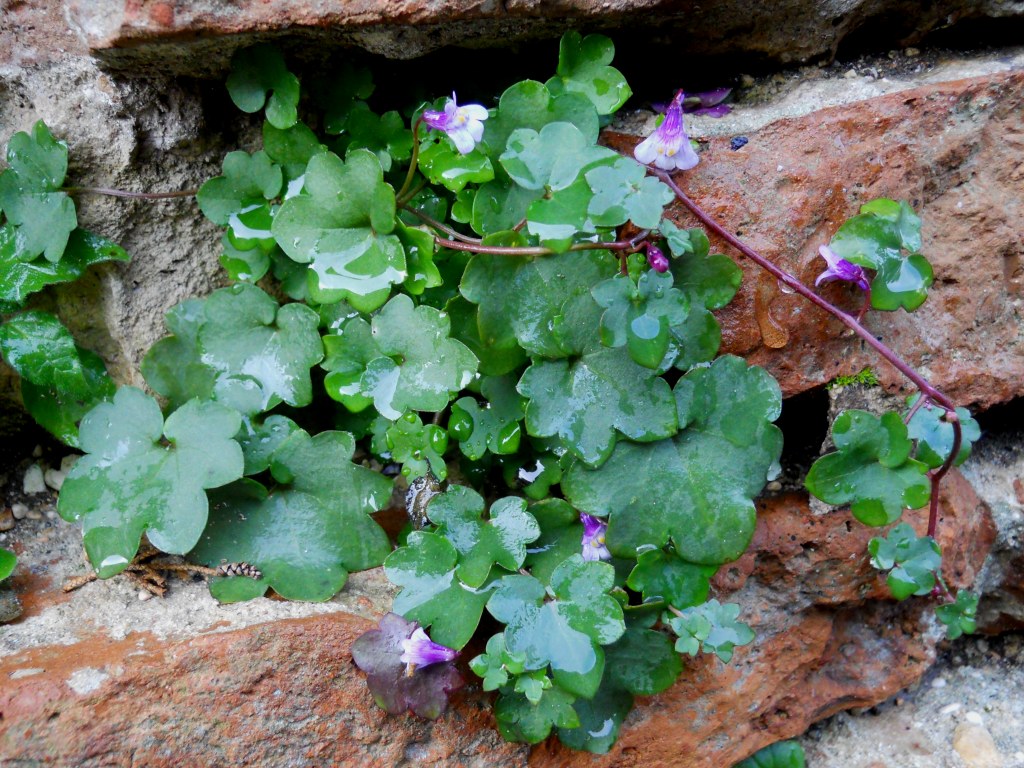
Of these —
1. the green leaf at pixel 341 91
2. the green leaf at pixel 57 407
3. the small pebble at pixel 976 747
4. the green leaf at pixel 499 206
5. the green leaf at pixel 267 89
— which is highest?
the green leaf at pixel 267 89

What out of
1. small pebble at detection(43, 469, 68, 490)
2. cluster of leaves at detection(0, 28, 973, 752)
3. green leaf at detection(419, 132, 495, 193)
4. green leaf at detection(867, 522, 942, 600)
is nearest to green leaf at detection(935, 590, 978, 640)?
cluster of leaves at detection(0, 28, 973, 752)

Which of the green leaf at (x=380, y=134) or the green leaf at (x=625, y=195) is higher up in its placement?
the green leaf at (x=380, y=134)

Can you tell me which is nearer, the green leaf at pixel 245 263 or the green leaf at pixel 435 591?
the green leaf at pixel 435 591

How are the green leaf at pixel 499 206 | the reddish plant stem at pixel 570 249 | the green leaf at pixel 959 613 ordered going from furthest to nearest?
1. the green leaf at pixel 959 613
2. the green leaf at pixel 499 206
3. the reddish plant stem at pixel 570 249

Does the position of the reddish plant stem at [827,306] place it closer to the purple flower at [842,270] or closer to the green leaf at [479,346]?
the purple flower at [842,270]

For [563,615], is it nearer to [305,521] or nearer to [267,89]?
[305,521]

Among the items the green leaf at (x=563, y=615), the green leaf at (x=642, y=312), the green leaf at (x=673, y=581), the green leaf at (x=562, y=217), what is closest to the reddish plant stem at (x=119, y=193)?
the green leaf at (x=562, y=217)

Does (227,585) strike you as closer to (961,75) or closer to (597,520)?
(597,520)

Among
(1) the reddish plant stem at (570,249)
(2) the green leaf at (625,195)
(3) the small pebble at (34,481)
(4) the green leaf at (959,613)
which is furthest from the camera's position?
(3) the small pebble at (34,481)
